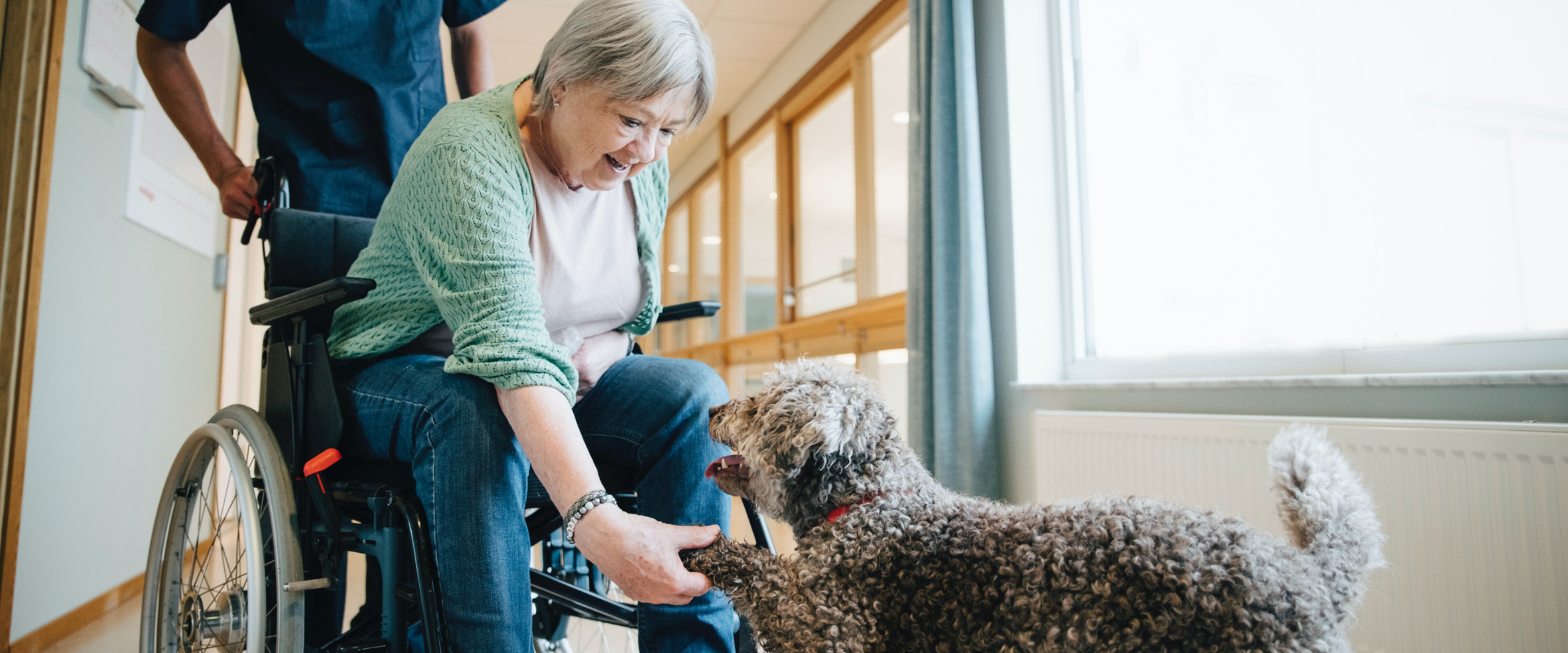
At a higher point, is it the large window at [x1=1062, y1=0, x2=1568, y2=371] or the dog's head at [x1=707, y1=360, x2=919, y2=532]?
the large window at [x1=1062, y1=0, x2=1568, y2=371]

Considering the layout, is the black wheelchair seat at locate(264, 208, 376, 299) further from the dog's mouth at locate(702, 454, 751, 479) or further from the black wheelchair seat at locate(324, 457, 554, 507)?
the dog's mouth at locate(702, 454, 751, 479)

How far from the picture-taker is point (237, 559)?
3.97 ft

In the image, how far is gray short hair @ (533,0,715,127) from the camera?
99 centimetres

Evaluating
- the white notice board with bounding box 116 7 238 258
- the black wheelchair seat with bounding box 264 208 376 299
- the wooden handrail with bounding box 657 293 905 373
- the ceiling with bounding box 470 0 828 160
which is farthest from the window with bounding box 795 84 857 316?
the black wheelchair seat with bounding box 264 208 376 299

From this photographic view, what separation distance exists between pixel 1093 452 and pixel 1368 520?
118 cm

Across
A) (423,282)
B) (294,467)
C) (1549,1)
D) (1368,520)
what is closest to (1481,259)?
(1549,1)

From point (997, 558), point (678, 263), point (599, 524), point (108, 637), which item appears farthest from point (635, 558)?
point (678, 263)

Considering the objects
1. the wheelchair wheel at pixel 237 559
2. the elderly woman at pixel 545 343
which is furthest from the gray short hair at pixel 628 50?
the wheelchair wheel at pixel 237 559

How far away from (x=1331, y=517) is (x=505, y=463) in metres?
0.88

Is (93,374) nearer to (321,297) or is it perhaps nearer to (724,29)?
(321,297)

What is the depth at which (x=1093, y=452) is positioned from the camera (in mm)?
1970

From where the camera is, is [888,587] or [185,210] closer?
[888,587]

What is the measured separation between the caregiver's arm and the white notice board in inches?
75.1

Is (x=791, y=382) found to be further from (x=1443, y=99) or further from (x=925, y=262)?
(x=925, y=262)
